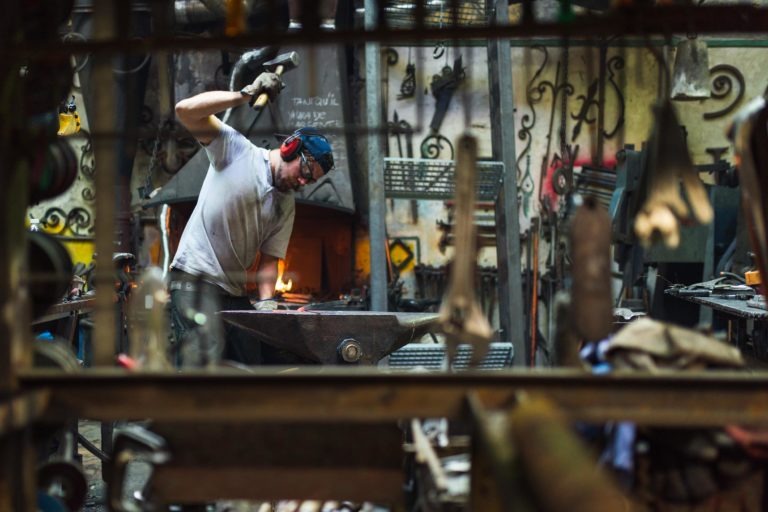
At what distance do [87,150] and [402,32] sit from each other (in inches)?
284

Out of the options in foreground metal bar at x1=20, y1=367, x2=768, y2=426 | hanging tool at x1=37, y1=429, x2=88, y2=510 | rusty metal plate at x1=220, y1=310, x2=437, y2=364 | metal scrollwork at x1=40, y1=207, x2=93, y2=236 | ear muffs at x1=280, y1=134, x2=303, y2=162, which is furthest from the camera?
metal scrollwork at x1=40, y1=207, x2=93, y2=236

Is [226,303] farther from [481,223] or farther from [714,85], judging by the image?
[714,85]

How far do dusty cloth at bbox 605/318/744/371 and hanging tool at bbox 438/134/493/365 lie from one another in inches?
14.0

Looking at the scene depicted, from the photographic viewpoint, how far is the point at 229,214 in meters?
4.87

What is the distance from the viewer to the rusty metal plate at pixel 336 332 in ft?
14.3

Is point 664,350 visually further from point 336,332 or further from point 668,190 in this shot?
point 336,332

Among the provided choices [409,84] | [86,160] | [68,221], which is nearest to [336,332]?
[409,84]

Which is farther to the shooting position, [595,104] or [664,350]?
[595,104]

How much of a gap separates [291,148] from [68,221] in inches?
190

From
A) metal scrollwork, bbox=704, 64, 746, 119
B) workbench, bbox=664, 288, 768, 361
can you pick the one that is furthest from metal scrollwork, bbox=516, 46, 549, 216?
workbench, bbox=664, 288, 768, 361

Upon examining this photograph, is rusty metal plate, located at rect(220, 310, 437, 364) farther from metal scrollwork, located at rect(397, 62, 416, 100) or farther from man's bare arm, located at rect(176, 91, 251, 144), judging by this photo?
metal scrollwork, located at rect(397, 62, 416, 100)

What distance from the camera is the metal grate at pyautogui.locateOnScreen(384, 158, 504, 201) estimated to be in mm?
5699

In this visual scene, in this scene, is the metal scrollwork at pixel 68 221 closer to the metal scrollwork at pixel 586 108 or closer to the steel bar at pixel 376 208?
the steel bar at pixel 376 208

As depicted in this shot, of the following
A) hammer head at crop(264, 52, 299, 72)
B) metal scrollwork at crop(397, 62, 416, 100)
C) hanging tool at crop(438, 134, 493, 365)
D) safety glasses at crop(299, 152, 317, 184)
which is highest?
metal scrollwork at crop(397, 62, 416, 100)
